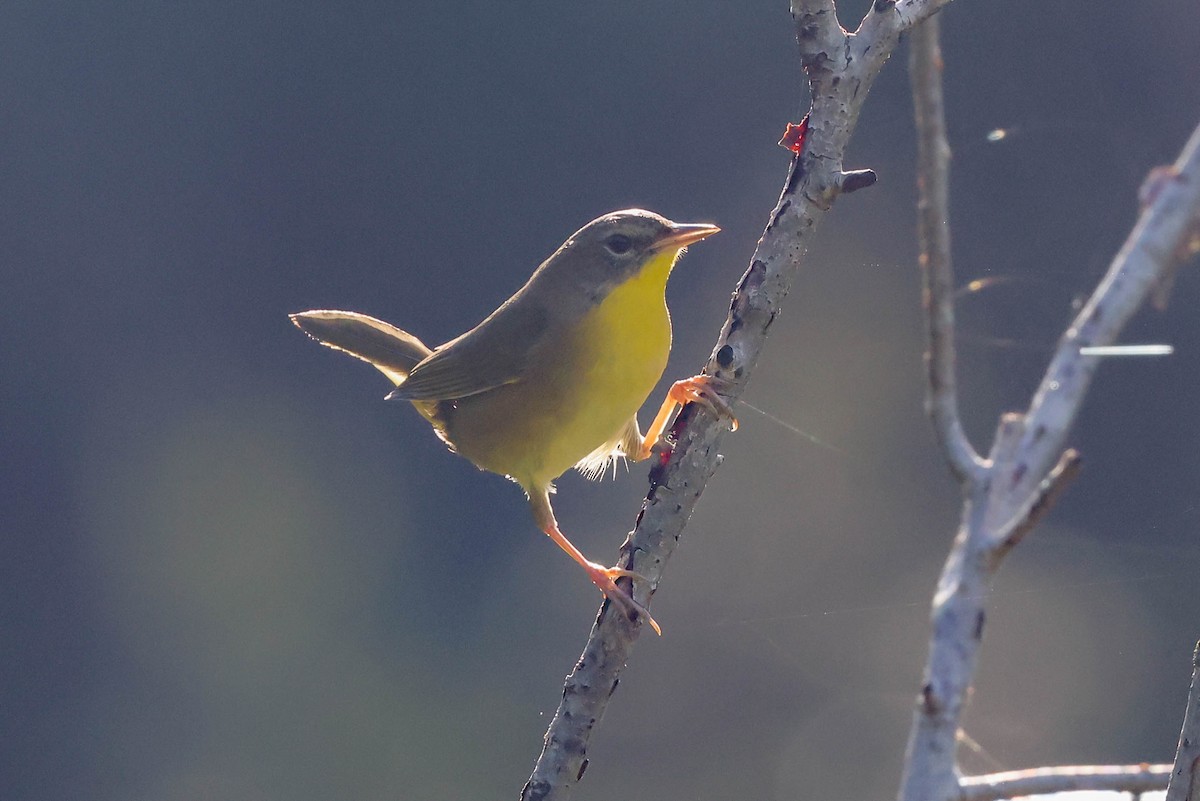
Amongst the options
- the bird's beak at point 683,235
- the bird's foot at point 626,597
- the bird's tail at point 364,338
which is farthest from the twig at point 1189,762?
the bird's tail at point 364,338

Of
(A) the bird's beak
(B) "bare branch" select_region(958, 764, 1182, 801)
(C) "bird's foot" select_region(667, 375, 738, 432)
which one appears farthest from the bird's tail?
(B) "bare branch" select_region(958, 764, 1182, 801)

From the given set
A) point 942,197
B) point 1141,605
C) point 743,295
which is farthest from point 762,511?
point 942,197

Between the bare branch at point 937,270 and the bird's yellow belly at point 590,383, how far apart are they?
1.73 metres

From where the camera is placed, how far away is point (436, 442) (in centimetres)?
945

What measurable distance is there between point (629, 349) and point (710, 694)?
526cm

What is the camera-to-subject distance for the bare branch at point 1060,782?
1.37 metres

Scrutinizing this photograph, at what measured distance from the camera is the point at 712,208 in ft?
30.0

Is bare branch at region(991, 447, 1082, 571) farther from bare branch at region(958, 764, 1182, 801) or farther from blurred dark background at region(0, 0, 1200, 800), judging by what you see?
blurred dark background at region(0, 0, 1200, 800)

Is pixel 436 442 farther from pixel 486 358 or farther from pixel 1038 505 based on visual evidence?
pixel 1038 505

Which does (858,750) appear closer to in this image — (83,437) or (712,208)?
(712,208)

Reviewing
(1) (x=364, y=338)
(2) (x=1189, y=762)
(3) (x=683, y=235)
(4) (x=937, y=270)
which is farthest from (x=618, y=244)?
(2) (x=1189, y=762)

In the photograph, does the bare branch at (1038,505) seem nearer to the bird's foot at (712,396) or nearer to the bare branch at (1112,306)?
the bare branch at (1112,306)

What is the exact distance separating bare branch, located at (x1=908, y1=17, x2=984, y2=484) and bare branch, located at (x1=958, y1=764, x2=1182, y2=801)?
356mm

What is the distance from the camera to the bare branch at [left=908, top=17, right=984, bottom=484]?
1.41 m
